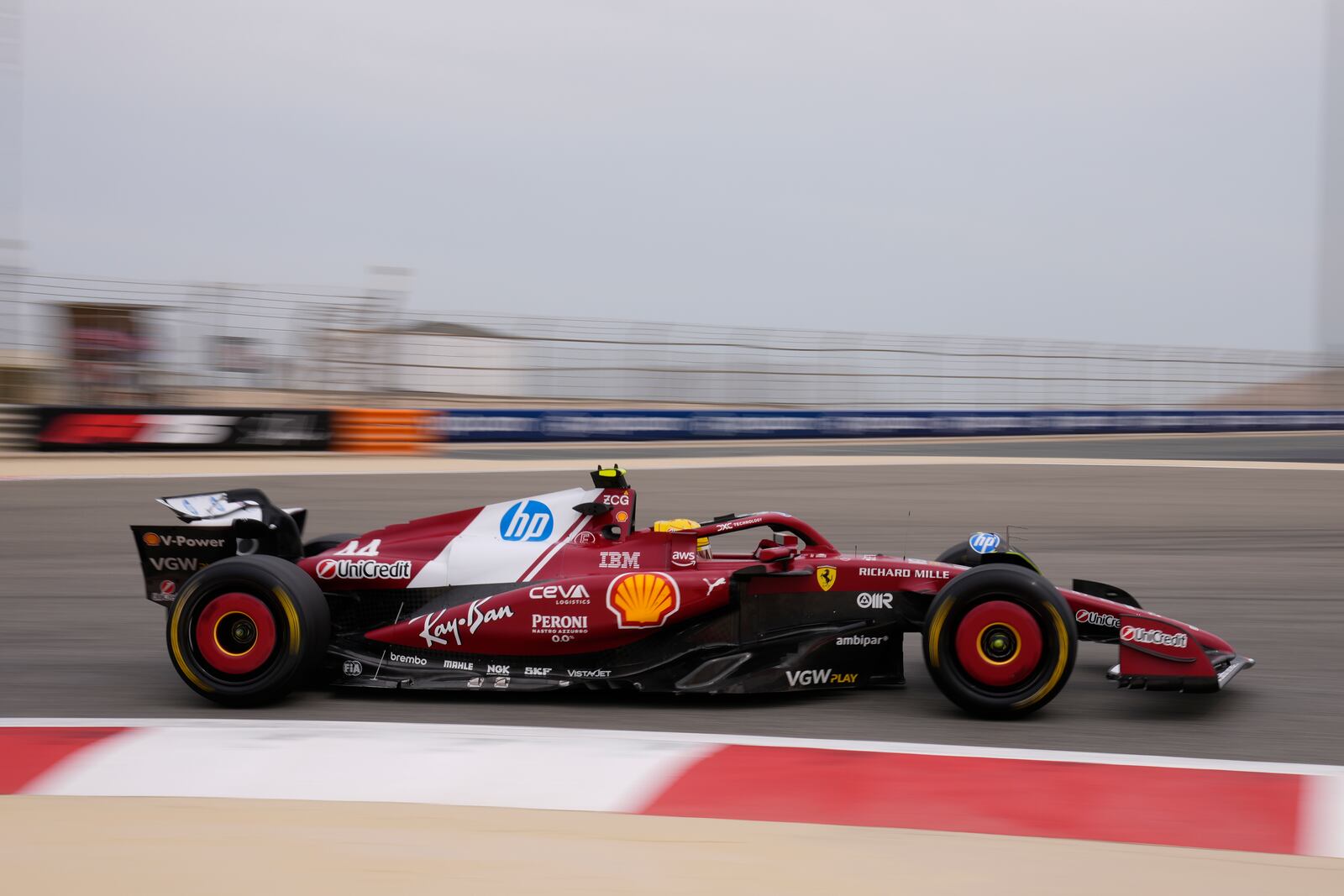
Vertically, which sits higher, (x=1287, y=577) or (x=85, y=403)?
(x=85, y=403)

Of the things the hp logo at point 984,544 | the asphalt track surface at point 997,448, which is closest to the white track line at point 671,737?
the hp logo at point 984,544

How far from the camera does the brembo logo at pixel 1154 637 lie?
4590 millimetres

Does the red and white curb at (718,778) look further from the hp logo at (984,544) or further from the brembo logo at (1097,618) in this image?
the hp logo at (984,544)

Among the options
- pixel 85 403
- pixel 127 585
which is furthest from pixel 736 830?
pixel 85 403

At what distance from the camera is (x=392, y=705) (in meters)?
4.95

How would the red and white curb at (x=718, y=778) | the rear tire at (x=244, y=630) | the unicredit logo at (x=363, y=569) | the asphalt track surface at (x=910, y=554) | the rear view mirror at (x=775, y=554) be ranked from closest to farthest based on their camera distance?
the red and white curb at (x=718, y=778) < the asphalt track surface at (x=910, y=554) < the rear tire at (x=244, y=630) < the rear view mirror at (x=775, y=554) < the unicredit logo at (x=363, y=569)

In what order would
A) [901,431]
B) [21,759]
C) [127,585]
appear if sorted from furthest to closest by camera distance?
[901,431] < [127,585] < [21,759]

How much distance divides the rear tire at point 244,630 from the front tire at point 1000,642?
2.62 meters

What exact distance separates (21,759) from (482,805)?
5.96 feet

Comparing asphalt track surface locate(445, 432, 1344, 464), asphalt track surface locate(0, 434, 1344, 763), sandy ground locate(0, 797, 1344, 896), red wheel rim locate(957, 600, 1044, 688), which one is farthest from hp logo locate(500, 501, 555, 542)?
asphalt track surface locate(445, 432, 1344, 464)

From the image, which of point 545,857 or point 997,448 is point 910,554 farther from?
point 997,448

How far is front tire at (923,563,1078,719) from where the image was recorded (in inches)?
178

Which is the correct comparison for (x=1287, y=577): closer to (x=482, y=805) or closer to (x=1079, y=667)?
(x=1079, y=667)

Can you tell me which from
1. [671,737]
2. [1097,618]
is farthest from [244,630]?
[1097,618]
